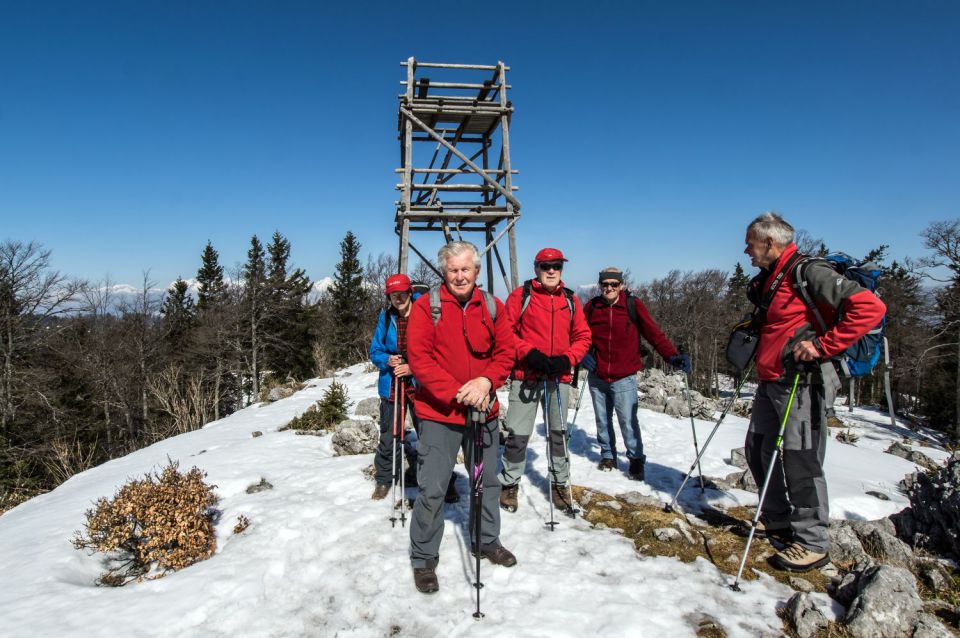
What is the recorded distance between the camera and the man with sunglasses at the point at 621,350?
229 inches

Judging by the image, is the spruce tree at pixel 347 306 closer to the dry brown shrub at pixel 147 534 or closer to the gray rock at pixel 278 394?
the gray rock at pixel 278 394

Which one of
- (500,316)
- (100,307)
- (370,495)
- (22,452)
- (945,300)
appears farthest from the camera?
(100,307)

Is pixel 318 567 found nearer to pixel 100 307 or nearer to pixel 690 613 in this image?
pixel 690 613

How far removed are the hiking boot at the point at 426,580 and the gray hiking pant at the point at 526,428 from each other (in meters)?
1.48

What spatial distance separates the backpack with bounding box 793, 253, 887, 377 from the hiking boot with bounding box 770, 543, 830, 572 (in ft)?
4.62

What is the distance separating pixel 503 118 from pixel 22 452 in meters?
23.5

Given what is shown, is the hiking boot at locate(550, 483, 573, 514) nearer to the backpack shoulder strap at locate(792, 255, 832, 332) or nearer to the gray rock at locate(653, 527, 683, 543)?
the gray rock at locate(653, 527, 683, 543)

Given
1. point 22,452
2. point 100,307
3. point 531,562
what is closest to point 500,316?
point 531,562

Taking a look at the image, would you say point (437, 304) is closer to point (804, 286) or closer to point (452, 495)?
point (452, 495)

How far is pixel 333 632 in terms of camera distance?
3.04 metres

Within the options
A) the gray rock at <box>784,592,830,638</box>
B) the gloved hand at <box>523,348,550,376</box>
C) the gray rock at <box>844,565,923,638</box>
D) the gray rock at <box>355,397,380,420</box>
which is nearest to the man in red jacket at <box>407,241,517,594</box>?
the gloved hand at <box>523,348,550,376</box>

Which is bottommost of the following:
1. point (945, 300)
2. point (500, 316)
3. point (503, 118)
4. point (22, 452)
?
point (22, 452)

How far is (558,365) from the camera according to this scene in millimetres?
4297

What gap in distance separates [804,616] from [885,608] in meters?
0.43
